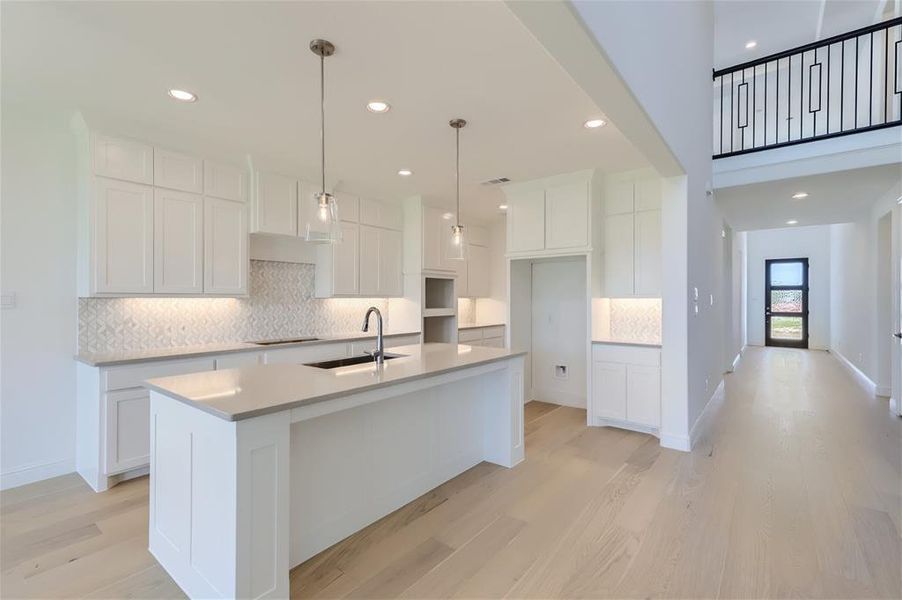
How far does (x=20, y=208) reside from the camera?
3016 mm

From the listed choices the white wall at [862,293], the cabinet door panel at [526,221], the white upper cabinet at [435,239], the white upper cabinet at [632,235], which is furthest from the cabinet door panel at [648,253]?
the white wall at [862,293]

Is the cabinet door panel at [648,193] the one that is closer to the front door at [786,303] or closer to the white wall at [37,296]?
the white wall at [37,296]

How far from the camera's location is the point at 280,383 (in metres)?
2.05

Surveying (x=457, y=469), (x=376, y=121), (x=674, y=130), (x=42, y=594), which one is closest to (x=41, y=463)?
(x=42, y=594)

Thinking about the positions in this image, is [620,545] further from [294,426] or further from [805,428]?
[805,428]

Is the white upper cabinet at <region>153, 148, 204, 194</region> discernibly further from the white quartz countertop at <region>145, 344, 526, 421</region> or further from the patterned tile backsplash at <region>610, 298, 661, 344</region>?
the patterned tile backsplash at <region>610, 298, 661, 344</region>

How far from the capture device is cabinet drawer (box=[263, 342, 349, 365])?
3.90 meters

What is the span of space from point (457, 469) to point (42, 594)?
2.21 metres

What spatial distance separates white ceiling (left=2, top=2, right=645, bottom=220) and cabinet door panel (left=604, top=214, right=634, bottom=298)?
744 millimetres

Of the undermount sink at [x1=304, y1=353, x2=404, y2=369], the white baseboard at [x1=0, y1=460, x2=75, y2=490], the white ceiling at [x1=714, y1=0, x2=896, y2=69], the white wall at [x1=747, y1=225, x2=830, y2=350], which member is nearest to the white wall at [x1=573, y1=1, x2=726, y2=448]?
the white ceiling at [x1=714, y1=0, x2=896, y2=69]

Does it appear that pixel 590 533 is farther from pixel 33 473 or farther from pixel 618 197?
pixel 33 473

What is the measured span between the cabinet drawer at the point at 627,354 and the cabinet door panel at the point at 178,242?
375cm

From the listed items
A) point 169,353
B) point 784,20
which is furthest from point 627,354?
point 784,20

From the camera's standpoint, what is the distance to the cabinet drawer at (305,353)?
3.90 meters
